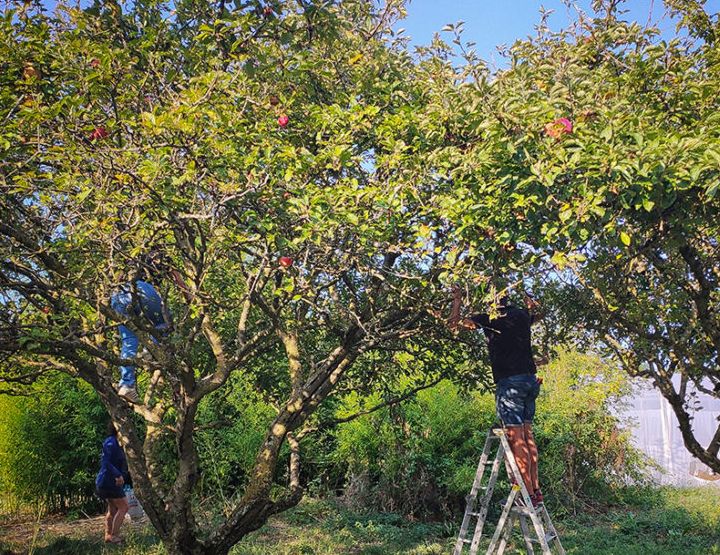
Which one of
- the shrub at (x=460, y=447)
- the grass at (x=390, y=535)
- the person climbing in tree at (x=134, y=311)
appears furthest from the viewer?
the shrub at (x=460, y=447)

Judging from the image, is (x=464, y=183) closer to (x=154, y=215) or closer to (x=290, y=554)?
(x=154, y=215)

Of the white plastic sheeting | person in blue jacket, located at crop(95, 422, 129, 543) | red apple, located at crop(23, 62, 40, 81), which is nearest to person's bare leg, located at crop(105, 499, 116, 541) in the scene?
person in blue jacket, located at crop(95, 422, 129, 543)

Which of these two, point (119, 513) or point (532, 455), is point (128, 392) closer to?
point (119, 513)

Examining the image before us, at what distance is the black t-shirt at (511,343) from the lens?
16.7 feet

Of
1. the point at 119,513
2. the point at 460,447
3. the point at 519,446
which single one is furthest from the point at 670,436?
the point at 119,513

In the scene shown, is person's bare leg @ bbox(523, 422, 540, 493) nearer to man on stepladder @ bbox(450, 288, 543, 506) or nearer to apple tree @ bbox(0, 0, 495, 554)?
man on stepladder @ bbox(450, 288, 543, 506)

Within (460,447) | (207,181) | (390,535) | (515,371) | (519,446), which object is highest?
(207,181)

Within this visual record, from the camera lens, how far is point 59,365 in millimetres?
4223

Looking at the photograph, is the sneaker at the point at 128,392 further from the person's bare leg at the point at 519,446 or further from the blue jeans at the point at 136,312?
the person's bare leg at the point at 519,446

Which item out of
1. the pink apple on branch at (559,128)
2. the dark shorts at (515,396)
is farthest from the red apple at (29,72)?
the dark shorts at (515,396)

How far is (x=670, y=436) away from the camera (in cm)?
1207

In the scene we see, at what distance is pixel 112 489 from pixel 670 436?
402 inches

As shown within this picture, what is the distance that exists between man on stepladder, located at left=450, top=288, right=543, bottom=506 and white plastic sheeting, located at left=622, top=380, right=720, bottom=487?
22.9ft

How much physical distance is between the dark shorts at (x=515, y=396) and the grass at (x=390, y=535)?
2097 mm
